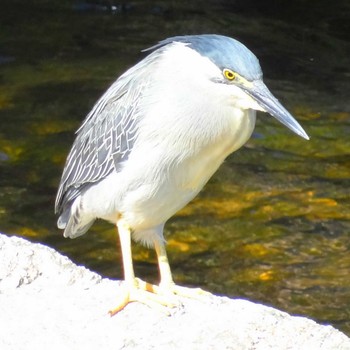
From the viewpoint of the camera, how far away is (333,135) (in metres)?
9.32

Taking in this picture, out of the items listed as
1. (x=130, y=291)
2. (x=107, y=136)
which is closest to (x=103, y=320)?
(x=130, y=291)

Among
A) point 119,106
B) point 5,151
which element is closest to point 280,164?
point 5,151

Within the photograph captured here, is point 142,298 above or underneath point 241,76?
underneath

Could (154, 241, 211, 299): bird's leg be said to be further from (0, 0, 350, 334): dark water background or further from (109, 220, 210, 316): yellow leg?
(0, 0, 350, 334): dark water background

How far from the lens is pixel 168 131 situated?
4.96 meters

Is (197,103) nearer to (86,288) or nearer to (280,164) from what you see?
(86,288)

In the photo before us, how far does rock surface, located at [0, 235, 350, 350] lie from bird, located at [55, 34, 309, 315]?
148 mm

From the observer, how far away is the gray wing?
17.0 ft

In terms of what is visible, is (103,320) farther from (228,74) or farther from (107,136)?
(228,74)

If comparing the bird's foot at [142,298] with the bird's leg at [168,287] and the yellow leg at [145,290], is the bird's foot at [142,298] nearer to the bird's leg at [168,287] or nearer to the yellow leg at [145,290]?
the yellow leg at [145,290]

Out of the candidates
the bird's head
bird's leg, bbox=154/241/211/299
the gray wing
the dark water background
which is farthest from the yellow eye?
the dark water background

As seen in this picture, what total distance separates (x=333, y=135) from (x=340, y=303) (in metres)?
2.43

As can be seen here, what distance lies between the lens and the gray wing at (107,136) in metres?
5.19

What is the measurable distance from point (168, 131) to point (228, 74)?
0.41m
